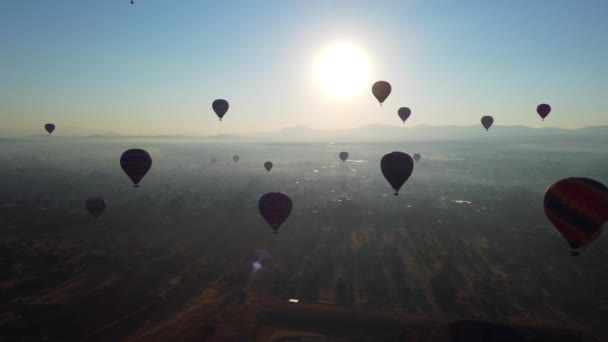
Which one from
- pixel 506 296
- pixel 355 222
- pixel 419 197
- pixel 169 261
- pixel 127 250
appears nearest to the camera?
pixel 506 296

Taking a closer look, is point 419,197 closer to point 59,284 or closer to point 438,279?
point 438,279

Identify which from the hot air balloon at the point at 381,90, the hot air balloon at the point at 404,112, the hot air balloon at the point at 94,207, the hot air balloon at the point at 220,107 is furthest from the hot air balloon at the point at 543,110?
the hot air balloon at the point at 94,207

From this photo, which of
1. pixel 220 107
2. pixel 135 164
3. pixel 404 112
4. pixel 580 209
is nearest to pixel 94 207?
pixel 135 164

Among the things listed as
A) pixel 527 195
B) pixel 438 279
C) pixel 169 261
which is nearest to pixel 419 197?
pixel 527 195

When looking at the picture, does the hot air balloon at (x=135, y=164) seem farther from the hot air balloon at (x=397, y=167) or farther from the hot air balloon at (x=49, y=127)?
the hot air balloon at (x=49, y=127)

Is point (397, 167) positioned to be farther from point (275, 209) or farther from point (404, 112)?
point (404, 112)

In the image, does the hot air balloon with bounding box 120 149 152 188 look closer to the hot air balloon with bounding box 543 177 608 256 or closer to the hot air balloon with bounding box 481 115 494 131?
the hot air balloon with bounding box 543 177 608 256
